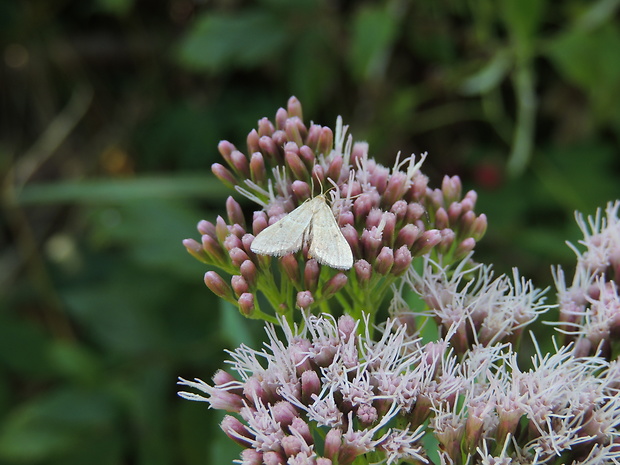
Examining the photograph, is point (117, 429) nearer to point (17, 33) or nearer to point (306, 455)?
point (306, 455)

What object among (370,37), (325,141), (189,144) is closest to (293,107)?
(325,141)

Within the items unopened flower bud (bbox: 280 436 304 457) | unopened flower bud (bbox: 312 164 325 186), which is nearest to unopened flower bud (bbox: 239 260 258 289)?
unopened flower bud (bbox: 312 164 325 186)

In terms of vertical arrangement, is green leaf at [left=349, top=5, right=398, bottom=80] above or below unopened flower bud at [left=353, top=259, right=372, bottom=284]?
above

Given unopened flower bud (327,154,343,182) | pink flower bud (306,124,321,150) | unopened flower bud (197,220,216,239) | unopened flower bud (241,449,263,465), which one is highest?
pink flower bud (306,124,321,150)

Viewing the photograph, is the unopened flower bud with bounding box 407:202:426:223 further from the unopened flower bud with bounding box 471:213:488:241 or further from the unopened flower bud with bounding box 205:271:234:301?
the unopened flower bud with bounding box 205:271:234:301

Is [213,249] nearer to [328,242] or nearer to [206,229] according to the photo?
[206,229]

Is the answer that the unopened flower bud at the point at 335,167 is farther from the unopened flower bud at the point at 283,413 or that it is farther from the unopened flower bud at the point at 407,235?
the unopened flower bud at the point at 283,413

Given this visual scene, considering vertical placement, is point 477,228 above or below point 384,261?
above
